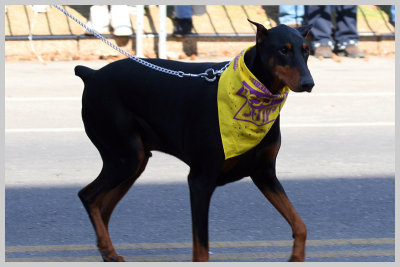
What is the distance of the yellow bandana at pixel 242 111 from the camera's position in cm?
422

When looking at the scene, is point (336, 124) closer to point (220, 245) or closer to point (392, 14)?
point (220, 245)

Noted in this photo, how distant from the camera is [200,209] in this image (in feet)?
14.1

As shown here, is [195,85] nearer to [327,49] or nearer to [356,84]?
[356,84]

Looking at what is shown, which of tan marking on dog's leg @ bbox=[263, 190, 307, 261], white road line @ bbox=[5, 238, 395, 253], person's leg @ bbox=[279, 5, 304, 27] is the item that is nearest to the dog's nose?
tan marking on dog's leg @ bbox=[263, 190, 307, 261]

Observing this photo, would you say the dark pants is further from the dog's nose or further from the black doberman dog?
the dog's nose

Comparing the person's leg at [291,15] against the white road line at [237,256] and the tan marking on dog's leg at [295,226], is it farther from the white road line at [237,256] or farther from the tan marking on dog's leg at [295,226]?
the tan marking on dog's leg at [295,226]

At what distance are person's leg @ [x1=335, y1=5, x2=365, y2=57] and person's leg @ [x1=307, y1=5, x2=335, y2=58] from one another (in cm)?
23

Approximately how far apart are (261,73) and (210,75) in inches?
14.8

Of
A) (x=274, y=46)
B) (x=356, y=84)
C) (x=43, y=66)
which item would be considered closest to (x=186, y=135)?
(x=274, y=46)

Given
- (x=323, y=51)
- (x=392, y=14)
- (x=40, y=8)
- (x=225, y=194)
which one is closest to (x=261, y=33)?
(x=225, y=194)

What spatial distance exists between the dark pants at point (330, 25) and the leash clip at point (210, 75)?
921 cm

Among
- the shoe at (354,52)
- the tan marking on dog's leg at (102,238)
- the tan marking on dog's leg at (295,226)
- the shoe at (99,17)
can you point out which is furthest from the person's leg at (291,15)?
the tan marking on dog's leg at (295,226)

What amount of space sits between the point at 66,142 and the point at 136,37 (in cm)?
528

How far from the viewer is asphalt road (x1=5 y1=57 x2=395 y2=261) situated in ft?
17.1
